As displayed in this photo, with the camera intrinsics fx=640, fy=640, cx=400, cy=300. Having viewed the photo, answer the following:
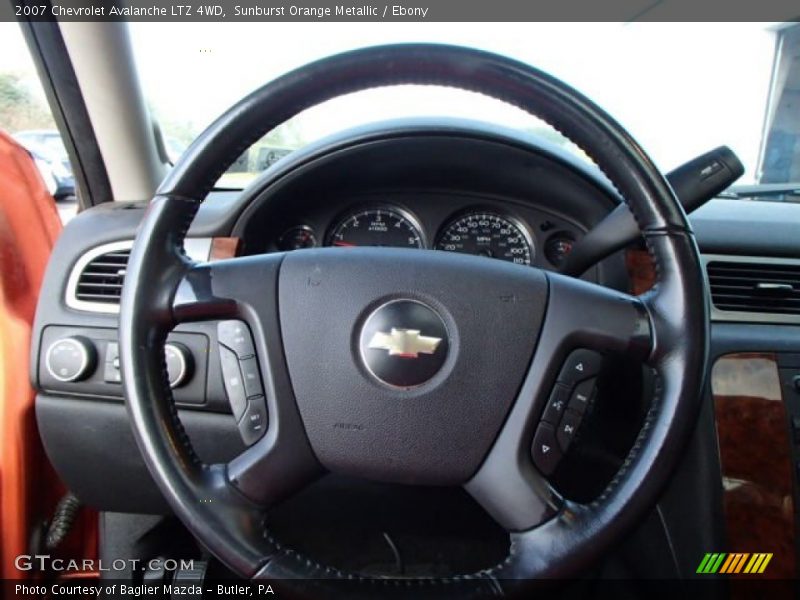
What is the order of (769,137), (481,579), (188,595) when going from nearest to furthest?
1. (481,579)
2. (188,595)
3. (769,137)

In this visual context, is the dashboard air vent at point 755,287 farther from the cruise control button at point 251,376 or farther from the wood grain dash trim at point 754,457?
the cruise control button at point 251,376

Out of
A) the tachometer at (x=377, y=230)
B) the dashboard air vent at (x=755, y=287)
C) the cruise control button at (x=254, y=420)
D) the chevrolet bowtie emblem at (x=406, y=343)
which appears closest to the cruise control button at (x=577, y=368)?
the chevrolet bowtie emblem at (x=406, y=343)

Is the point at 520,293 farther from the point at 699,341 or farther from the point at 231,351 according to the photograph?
the point at 231,351

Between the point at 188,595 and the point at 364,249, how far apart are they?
0.98m

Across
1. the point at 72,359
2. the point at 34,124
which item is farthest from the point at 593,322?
the point at 34,124

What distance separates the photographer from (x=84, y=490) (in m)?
1.41

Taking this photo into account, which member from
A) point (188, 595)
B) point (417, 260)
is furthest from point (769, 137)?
point (188, 595)

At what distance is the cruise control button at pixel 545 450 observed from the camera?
34.7 inches

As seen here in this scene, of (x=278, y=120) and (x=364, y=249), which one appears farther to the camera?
(x=364, y=249)

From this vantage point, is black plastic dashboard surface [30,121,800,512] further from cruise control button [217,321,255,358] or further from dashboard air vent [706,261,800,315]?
cruise control button [217,321,255,358]

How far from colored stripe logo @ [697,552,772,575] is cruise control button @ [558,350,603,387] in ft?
2.04

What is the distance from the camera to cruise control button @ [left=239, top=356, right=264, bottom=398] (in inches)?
36.5

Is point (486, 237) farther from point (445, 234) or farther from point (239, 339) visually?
point (239, 339)

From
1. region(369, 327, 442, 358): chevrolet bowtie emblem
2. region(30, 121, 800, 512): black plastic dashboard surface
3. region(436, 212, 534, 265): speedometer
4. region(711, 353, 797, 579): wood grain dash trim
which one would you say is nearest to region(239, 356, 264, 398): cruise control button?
region(369, 327, 442, 358): chevrolet bowtie emblem
